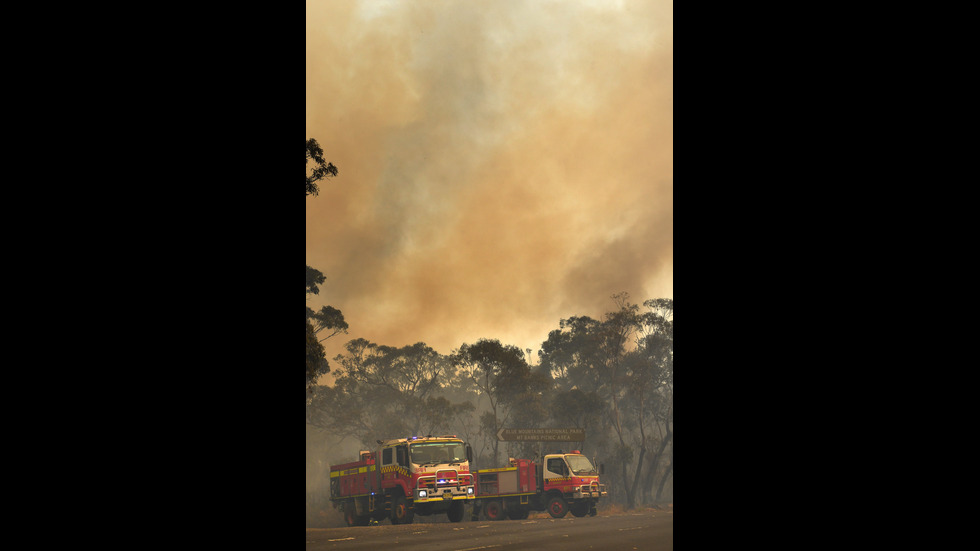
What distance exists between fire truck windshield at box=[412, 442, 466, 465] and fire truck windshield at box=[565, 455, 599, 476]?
115 inches

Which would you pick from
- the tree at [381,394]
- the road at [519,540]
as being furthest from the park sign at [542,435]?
the road at [519,540]

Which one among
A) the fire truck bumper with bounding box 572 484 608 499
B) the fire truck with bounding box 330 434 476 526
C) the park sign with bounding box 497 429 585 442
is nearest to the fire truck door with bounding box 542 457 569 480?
the fire truck bumper with bounding box 572 484 608 499

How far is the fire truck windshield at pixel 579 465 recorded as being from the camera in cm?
1775

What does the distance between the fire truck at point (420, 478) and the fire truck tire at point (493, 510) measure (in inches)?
67.8

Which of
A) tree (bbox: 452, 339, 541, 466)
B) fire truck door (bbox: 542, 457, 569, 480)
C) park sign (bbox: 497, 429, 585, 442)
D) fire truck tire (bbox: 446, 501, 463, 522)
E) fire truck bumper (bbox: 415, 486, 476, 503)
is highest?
tree (bbox: 452, 339, 541, 466)

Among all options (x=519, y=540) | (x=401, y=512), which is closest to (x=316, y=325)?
(x=401, y=512)

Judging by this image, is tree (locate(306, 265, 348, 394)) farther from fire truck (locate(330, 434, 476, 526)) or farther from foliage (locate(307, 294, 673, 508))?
foliage (locate(307, 294, 673, 508))

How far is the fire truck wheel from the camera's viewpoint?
1793 centimetres

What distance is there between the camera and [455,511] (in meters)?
16.2

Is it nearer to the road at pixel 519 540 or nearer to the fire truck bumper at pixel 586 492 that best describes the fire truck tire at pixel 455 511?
the road at pixel 519 540
